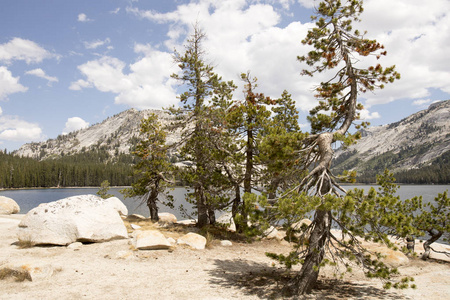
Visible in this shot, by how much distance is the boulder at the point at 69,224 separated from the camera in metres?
12.4

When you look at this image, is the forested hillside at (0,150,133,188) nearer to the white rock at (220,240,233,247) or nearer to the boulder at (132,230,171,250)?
the white rock at (220,240,233,247)

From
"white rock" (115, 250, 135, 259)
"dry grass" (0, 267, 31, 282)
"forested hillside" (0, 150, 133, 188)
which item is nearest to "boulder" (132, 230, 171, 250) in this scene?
"white rock" (115, 250, 135, 259)

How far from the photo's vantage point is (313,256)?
324 inches

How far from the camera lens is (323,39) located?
9.98m

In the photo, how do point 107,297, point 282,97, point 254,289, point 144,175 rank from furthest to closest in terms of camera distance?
point 282,97 → point 144,175 → point 254,289 → point 107,297

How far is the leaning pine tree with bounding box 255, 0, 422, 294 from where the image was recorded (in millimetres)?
7012

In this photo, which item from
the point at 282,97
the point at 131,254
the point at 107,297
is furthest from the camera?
the point at 282,97

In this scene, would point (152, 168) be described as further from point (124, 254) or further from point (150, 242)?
point (124, 254)

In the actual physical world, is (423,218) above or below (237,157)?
below

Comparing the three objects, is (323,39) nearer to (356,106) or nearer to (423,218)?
(356,106)

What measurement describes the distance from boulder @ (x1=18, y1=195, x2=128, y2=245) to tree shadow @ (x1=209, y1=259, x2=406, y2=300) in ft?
20.7

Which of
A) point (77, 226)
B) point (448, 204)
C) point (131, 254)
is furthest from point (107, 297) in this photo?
point (448, 204)

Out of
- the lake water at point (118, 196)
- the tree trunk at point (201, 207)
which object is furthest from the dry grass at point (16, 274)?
the lake water at point (118, 196)

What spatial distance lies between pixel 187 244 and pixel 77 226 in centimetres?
554
